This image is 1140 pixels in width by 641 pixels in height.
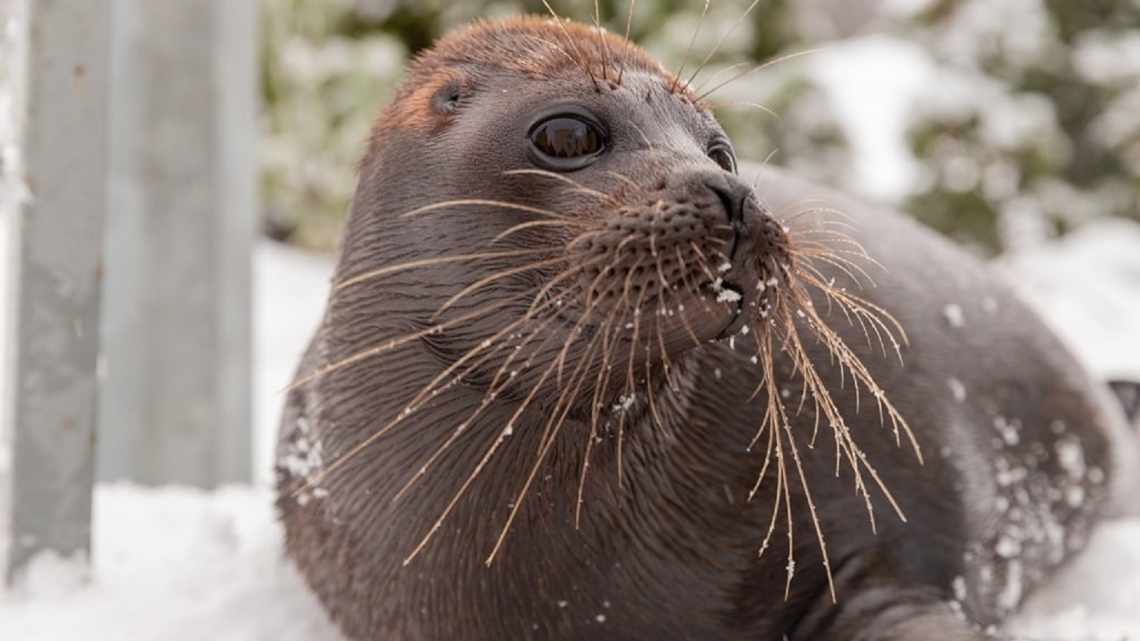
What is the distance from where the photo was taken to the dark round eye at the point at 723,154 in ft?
8.16

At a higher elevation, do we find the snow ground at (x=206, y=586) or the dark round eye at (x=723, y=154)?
the dark round eye at (x=723, y=154)

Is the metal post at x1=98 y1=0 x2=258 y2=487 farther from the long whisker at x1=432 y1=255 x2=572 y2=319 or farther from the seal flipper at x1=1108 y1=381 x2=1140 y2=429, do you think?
the seal flipper at x1=1108 y1=381 x2=1140 y2=429

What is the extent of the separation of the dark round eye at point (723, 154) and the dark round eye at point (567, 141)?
0.23 meters

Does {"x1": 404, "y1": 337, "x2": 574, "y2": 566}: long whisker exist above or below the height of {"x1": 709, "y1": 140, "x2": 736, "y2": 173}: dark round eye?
below

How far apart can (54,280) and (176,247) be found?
5.01 feet

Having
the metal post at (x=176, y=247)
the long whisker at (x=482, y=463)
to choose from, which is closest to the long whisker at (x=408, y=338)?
the long whisker at (x=482, y=463)

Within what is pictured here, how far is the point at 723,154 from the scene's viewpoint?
251cm

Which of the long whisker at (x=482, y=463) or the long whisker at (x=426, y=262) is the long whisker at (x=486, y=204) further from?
the long whisker at (x=482, y=463)

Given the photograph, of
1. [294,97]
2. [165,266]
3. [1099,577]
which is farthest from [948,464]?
[294,97]

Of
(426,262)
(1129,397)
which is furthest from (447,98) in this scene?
(1129,397)

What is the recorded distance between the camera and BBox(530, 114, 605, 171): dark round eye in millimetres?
2344

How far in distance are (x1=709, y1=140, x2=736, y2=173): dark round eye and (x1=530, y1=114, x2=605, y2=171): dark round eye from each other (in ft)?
0.75

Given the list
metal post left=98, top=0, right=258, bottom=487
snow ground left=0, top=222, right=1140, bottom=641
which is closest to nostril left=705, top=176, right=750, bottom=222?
snow ground left=0, top=222, right=1140, bottom=641

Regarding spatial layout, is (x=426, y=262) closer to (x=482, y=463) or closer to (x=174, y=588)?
(x=482, y=463)
